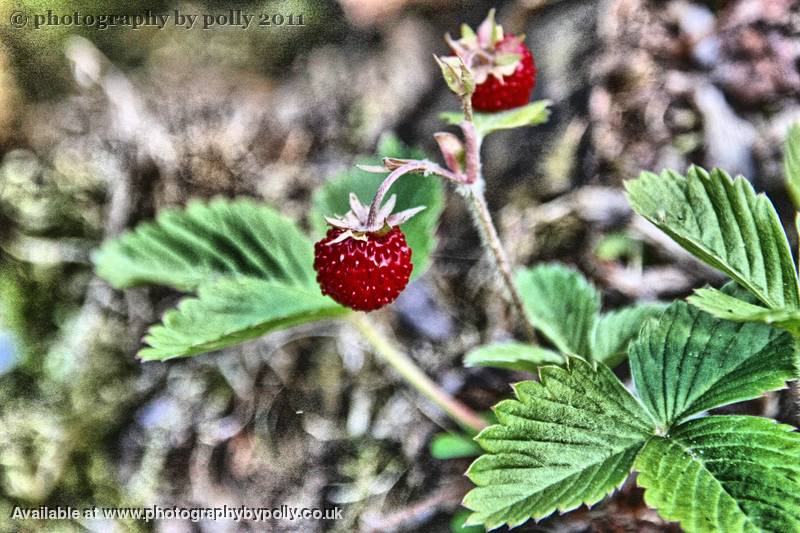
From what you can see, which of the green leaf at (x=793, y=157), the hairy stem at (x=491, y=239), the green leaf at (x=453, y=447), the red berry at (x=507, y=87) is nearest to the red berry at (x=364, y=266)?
the hairy stem at (x=491, y=239)

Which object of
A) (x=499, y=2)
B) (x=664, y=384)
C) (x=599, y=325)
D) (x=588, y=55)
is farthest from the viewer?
(x=499, y=2)

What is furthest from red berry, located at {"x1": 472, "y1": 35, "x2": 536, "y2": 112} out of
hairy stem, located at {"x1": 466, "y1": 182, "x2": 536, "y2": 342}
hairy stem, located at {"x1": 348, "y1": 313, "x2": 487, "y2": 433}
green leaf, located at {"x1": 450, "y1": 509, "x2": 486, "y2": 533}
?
green leaf, located at {"x1": 450, "y1": 509, "x2": 486, "y2": 533}

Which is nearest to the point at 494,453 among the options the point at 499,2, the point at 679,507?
the point at 679,507

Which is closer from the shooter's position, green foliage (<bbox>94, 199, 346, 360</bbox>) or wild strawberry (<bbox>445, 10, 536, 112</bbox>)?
wild strawberry (<bbox>445, 10, 536, 112</bbox>)

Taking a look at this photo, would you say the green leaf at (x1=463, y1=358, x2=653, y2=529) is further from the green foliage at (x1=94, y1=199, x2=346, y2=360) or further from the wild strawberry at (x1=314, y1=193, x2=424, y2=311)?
the green foliage at (x1=94, y1=199, x2=346, y2=360)

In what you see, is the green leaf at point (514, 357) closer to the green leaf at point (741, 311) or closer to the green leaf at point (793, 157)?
the green leaf at point (741, 311)

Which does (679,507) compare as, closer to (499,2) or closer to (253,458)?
(253,458)

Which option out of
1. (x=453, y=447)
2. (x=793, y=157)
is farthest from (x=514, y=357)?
(x=793, y=157)
